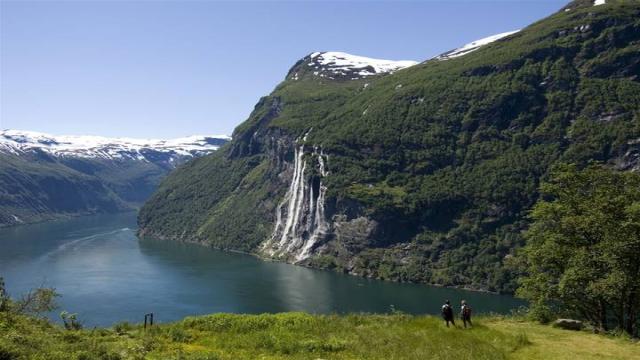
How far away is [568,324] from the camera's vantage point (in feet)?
112

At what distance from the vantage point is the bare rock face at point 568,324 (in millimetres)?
33906

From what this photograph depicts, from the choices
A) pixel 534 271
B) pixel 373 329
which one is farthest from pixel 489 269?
pixel 373 329

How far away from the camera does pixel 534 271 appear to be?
44.3 metres

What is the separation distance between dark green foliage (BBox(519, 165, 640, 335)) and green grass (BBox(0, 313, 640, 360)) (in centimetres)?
535

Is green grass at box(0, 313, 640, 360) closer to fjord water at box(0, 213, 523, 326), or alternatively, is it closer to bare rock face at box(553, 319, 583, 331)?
bare rock face at box(553, 319, 583, 331)

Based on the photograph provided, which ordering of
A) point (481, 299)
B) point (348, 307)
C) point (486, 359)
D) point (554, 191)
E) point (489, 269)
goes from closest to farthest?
point (486, 359), point (554, 191), point (348, 307), point (481, 299), point (489, 269)

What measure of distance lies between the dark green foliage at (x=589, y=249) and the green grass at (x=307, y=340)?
5.35 metres

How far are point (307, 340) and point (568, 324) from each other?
54.8 ft

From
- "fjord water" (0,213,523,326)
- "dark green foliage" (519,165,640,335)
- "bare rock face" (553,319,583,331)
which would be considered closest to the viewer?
"bare rock face" (553,319,583,331)

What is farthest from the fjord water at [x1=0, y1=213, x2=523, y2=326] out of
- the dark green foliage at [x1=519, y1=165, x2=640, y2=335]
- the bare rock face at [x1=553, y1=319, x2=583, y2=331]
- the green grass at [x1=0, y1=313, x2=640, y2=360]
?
the bare rock face at [x1=553, y1=319, x2=583, y2=331]

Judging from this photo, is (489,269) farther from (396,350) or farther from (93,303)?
(396,350)

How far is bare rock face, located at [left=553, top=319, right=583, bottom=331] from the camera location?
33906 mm

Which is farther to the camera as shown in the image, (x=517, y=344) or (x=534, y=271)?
(x=534, y=271)

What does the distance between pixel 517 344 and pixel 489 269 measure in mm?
177321
